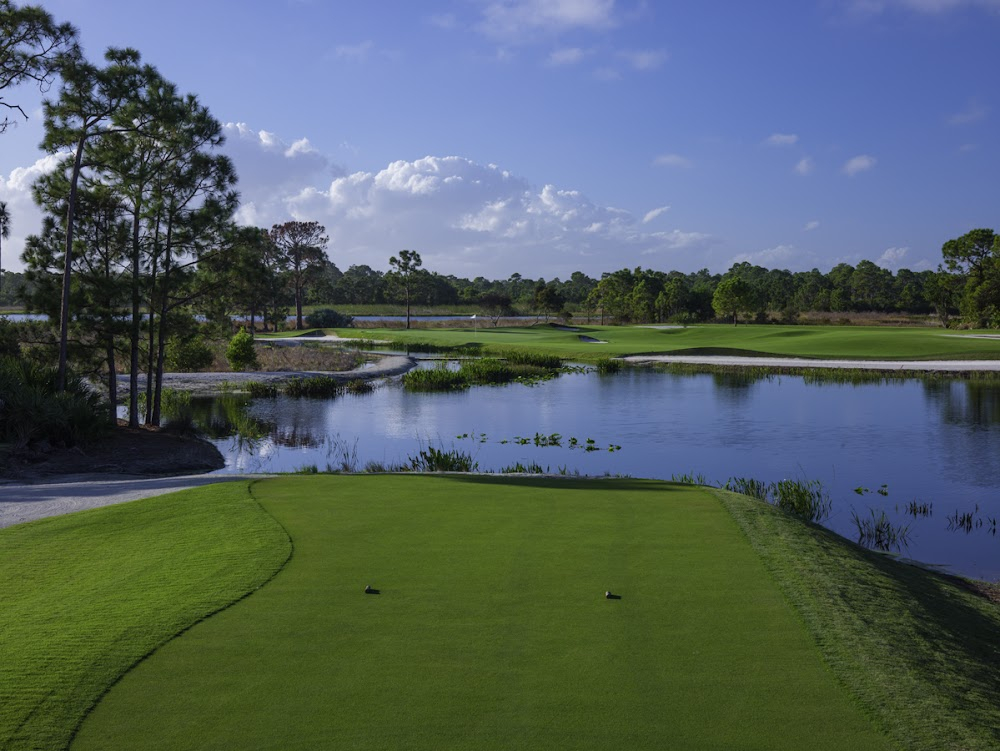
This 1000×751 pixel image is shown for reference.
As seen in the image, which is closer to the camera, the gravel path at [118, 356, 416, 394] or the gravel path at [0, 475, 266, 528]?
the gravel path at [0, 475, 266, 528]

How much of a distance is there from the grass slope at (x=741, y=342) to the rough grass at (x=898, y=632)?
3722 centimetres

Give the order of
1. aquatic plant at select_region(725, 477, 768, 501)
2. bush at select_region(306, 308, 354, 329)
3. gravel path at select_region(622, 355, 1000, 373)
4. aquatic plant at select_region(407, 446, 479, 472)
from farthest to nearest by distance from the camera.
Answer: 1. bush at select_region(306, 308, 354, 329)
2. gravel path at select_region(622, 355, 1000, 373)
3. aquatic plant at select_region(407, 446, 479, 472)
4. aquatic plant at select_region(725, 477, 768, 501)

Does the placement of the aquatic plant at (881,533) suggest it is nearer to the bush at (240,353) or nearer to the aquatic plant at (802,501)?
the aquatic plant at (802,501)

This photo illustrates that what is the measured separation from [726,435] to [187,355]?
2193cm

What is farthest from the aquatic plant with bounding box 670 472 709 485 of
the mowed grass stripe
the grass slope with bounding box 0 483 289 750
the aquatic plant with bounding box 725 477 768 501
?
the grass slope with bounding box 0 483 289 750

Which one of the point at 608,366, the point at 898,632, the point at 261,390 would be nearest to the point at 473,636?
the point at 898,632

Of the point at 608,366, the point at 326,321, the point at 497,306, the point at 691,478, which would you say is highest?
the point at 497,306

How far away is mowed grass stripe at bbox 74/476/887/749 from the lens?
4.05m

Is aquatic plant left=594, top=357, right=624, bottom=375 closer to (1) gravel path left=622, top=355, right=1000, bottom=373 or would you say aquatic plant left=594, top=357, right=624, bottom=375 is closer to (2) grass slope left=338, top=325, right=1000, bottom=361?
(1) gravel path left=622, top=355, right=1000, bottom=373

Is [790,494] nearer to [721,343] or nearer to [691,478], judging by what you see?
[691,478]

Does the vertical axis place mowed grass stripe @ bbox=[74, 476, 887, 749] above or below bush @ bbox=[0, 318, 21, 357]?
below

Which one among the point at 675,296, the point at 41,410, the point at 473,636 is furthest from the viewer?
the point at 675,296

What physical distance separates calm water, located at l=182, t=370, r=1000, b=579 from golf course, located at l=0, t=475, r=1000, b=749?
17.0 ft

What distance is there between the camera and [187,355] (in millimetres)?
32531
